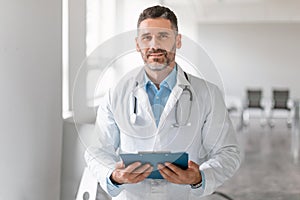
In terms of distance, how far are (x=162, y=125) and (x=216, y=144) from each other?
17cm

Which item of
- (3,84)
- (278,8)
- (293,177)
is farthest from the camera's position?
(278,8)

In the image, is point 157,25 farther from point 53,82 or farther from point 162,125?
point 53,82

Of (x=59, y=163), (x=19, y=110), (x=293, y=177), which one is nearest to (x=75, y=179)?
(x=59, y=163)

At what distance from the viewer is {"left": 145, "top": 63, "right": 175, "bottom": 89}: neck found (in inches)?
46.7

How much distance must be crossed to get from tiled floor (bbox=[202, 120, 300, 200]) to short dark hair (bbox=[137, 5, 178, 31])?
5.58 ft

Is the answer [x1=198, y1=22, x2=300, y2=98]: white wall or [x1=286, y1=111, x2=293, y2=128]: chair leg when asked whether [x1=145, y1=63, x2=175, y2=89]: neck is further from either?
[x1=198, y1=22, x2=300, y2=98]: white wall

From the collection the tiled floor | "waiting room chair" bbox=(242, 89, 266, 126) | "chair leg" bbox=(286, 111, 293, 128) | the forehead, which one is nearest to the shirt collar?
the forehead

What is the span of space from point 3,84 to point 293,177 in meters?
4.04

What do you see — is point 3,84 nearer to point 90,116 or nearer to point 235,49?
point 90,116

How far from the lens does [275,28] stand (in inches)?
366

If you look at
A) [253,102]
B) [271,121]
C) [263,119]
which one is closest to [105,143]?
[253,102]

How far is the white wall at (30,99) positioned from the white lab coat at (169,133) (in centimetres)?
27

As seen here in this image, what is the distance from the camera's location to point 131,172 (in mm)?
1168

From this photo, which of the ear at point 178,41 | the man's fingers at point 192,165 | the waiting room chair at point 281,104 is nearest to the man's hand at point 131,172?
the man's fingers at point 192,165
